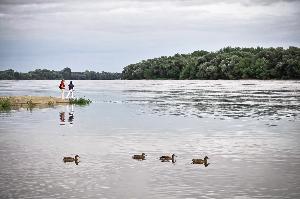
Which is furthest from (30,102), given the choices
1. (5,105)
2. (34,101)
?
(5,105)

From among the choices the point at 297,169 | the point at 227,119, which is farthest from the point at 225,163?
the point at 227,119

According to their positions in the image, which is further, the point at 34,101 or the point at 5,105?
the point at 34,101

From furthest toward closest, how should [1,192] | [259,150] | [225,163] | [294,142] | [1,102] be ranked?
[1,102]
[294,142]
[259,150]
[225,163]
[1,192]

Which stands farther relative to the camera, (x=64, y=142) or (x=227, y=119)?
(x=227, y=119)

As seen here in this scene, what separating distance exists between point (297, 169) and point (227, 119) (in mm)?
26192

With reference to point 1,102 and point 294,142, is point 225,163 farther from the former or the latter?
point 1,102

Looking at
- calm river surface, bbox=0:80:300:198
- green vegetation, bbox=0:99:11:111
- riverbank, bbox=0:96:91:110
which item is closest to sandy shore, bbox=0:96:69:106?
riverbank, bbox=0:96:91:110

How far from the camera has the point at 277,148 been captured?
31500 millimetres

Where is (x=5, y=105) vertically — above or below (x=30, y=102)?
below

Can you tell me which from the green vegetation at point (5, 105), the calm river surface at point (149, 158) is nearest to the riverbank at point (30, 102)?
the green vegetation at point (5, 105)

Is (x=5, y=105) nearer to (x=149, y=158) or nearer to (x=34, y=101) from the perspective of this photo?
(x=34, y=101)

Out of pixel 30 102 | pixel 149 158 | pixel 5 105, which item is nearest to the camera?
pixel 149 158

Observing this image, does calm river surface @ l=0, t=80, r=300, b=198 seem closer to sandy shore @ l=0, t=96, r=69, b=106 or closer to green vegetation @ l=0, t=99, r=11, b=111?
green vegetation @ l=0, t=99, r=11, b=111

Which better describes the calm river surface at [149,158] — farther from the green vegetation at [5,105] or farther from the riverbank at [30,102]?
the riverbank at [30,102]
